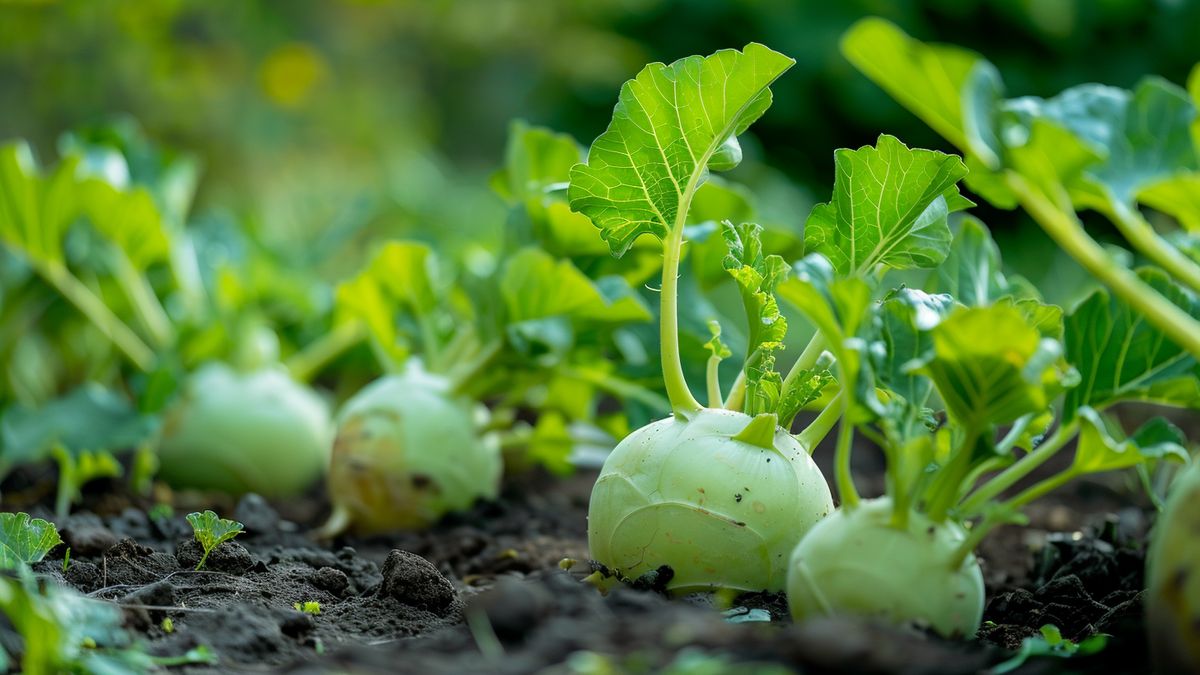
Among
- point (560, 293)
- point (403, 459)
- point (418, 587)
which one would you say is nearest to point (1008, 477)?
point (418, 587)

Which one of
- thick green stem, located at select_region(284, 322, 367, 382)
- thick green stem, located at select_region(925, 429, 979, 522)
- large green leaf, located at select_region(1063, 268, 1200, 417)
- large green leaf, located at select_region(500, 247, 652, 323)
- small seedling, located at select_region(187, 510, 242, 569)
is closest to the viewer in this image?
thick green stem, located at select_region(925, 429, 979, 522)

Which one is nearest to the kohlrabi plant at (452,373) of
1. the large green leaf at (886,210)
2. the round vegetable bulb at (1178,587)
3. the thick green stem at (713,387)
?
the thick green stem at (713,387)

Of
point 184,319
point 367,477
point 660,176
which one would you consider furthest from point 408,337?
point 660,176

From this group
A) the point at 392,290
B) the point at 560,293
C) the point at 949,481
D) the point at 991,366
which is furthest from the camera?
the point at 392,290

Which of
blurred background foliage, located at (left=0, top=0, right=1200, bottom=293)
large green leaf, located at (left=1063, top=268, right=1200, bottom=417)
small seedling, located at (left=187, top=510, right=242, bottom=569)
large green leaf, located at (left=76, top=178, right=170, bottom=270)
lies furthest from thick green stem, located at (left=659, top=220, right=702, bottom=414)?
blurred background foliage, located at (left=0, top=0, right=1200, bottom=293)

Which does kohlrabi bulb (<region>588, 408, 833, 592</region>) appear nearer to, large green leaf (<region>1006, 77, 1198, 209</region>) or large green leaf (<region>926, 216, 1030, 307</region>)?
large green leaf (<region>926, 216, 1030, 307</region>)

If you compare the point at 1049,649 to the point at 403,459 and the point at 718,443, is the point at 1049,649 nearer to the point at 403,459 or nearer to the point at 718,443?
the point at 718,443
